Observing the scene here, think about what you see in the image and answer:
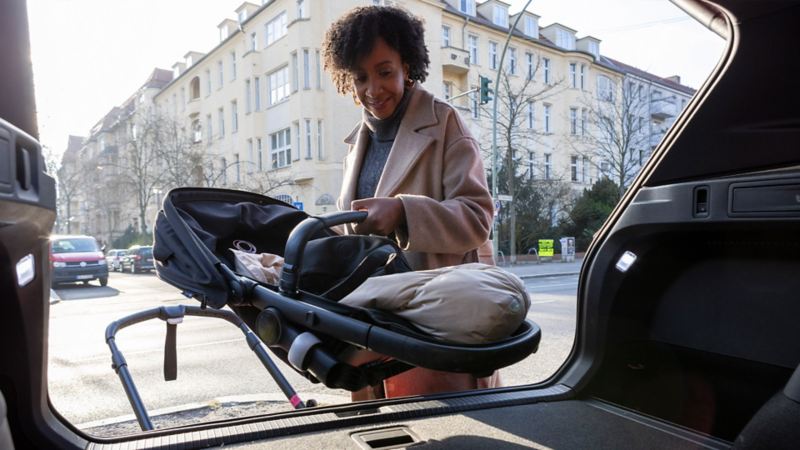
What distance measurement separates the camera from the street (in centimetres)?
439

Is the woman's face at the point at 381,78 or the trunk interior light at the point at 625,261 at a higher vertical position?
the woman's face at the point at 381,78

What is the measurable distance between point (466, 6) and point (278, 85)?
10.9 ft

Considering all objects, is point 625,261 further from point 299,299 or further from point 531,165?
point 531,165

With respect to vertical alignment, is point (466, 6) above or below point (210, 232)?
above

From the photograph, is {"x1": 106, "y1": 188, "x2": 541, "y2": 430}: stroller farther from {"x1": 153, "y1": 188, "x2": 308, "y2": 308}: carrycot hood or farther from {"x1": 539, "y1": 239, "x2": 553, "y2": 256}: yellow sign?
{"x1": 539, "y1": 239, "x2": 553, "y2": 256}: yellow sign

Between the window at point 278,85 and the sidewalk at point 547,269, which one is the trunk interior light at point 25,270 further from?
the sidewalk at point 547,269

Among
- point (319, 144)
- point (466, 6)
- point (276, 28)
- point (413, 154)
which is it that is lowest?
point (413, 154)

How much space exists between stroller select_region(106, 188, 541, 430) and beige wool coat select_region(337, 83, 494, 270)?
0.14 m

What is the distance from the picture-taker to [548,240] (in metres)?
16.3

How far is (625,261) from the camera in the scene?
1.81 meters

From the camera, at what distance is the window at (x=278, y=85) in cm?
811

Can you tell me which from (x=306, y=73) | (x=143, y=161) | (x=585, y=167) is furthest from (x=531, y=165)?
(x=143, y=161)

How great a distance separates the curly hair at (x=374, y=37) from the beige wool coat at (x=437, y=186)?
0.41 feet

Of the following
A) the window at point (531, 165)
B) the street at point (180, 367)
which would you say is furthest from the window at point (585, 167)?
the window at point (531, 165)
